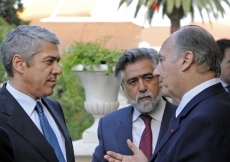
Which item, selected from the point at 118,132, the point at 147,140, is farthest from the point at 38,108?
the point at 147,140

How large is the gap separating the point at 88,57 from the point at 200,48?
385 cm

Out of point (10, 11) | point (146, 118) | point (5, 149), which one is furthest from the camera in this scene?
point (10, 11)

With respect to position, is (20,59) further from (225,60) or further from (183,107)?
(225,60)

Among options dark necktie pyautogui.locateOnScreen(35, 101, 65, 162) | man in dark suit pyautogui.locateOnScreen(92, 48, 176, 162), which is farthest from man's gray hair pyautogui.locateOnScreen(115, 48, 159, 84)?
dark necktie pyautogui.locateOnScreen(35, 101, 65, 162)

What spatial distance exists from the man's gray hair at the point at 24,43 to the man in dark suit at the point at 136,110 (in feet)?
2.20

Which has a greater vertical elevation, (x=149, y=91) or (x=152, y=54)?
(x=152, y=54)

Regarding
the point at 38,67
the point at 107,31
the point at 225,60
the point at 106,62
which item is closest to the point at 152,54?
the point at 38,67

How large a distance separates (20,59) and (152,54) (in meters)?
0.91

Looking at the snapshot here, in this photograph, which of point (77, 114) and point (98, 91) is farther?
point (77, 114)

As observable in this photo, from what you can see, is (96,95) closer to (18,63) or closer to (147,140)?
(147,140)

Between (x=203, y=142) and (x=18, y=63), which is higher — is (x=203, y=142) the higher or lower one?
the lower one

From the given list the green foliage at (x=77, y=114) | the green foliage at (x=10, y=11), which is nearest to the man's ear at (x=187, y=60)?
the green foliage at (x=77, y=114)

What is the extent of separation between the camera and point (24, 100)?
3133 millimetres

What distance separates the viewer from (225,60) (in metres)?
5.25
